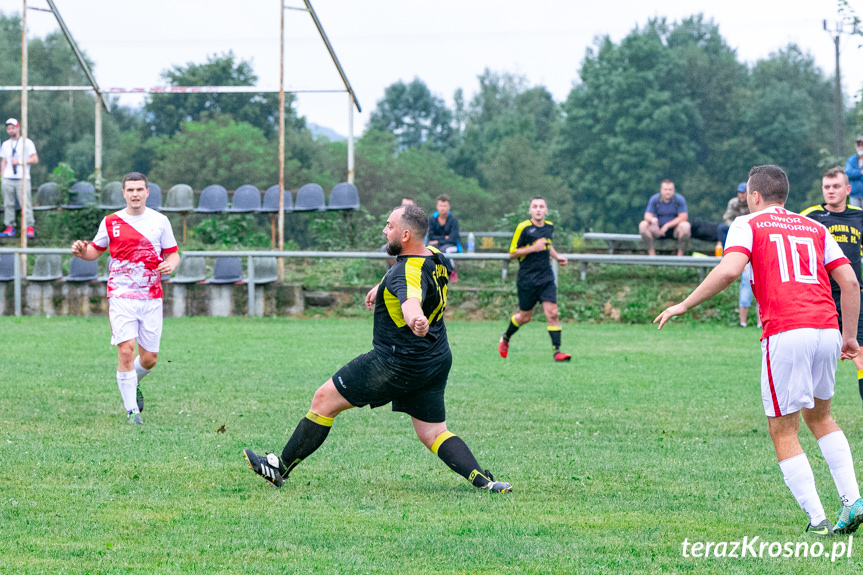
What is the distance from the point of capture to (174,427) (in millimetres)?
8609

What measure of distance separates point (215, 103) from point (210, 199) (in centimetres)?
4773

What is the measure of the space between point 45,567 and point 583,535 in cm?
259

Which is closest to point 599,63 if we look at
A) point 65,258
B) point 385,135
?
point 385,135

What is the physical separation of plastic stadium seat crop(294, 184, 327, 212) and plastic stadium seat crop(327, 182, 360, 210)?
326 mm

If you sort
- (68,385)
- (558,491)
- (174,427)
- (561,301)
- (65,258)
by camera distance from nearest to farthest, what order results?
(558,491) < (174,427) < (68,385) < (561,301) < (65,258)

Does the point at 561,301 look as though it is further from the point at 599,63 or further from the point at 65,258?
the point at 599,63

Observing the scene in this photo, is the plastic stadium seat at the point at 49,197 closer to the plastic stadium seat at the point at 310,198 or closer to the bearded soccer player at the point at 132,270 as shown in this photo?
the plastic stadium seat at the point at 310,198

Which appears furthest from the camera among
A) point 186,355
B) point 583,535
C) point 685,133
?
point 685,133

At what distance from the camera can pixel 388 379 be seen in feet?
20.1

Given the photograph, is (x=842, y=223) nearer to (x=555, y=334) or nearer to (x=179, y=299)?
(x=555, y=334)

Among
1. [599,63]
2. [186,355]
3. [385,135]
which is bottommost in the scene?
[186,355]

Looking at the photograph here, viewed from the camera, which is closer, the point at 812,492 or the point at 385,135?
the point at 812,492

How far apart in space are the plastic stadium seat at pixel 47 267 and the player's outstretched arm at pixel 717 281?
18552mm

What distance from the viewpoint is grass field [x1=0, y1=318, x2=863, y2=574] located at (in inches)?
189
